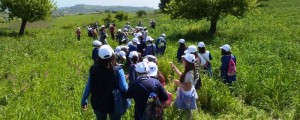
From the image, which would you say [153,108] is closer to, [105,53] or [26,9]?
[105,53]

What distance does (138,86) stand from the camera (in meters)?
5.90

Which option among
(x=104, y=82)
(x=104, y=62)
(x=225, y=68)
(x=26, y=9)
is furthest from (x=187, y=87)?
(x=26, y=9)

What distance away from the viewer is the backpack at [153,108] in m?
5.82

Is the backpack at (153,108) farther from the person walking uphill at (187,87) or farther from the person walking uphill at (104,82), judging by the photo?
the person walking uphill at (187,87)

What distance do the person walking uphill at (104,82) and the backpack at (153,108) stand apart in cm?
58

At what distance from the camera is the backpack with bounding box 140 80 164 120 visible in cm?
582

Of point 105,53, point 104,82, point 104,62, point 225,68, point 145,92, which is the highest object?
point 105,53

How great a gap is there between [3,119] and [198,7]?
2034 cm

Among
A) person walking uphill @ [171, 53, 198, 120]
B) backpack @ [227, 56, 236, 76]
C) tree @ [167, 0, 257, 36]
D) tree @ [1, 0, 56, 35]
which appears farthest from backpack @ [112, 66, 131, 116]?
tree @ [1, 0, 56, 35]

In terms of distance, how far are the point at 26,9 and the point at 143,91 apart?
33225 mm

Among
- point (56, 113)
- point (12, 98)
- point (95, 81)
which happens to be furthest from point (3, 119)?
point (95, 81)

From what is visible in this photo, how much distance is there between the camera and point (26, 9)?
1432 inches

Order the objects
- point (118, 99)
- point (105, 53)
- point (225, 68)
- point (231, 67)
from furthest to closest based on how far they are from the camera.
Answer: point (225, 68) < point (231, 67) < point (118, 99) < point (105, 53)

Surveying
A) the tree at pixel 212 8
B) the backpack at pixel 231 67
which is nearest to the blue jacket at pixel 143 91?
the backpack at pixel 231 67
